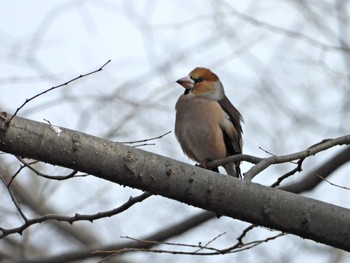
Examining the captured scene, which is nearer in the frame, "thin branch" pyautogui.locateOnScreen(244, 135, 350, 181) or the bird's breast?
"thin branch" pyautogui.locateOnScreen(244, 135, 350, 181)

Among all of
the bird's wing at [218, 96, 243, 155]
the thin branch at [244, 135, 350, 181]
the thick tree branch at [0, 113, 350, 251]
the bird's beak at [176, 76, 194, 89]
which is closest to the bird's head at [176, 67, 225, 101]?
the bird's beak at [176, 76, 194, 89]

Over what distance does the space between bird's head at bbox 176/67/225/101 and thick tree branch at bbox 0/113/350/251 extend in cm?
260

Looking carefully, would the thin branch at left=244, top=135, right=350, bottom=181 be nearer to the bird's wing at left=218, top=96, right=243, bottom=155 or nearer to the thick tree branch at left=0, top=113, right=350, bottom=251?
the thick tree branch at left=0, top=113, right=350, bottom=251

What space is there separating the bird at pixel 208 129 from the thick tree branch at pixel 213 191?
2.03 metres

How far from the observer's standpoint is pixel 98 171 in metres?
3.04

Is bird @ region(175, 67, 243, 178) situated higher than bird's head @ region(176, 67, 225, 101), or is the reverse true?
bird's head @ region(176, 67, 225, 101)

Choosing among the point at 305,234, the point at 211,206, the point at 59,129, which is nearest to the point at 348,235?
the point at 305,234

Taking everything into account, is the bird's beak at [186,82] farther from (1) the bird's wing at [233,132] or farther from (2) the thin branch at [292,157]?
(2) the thin branch at [292,157]

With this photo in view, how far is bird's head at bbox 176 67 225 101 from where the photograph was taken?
5875mm

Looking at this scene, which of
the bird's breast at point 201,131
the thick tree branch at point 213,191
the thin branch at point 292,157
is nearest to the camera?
the thick tree branch at point 213,191

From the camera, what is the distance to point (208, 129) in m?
5.44

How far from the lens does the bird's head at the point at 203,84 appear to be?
5875 mm

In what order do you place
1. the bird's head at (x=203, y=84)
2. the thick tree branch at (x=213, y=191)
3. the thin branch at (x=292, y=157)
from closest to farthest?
the thick tree branch at (x=213, y=191) → the thin branch at (x=292, y=157) → the bird's head at (x=203, y=84)

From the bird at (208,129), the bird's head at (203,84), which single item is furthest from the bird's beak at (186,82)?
the bird at (208,129)
